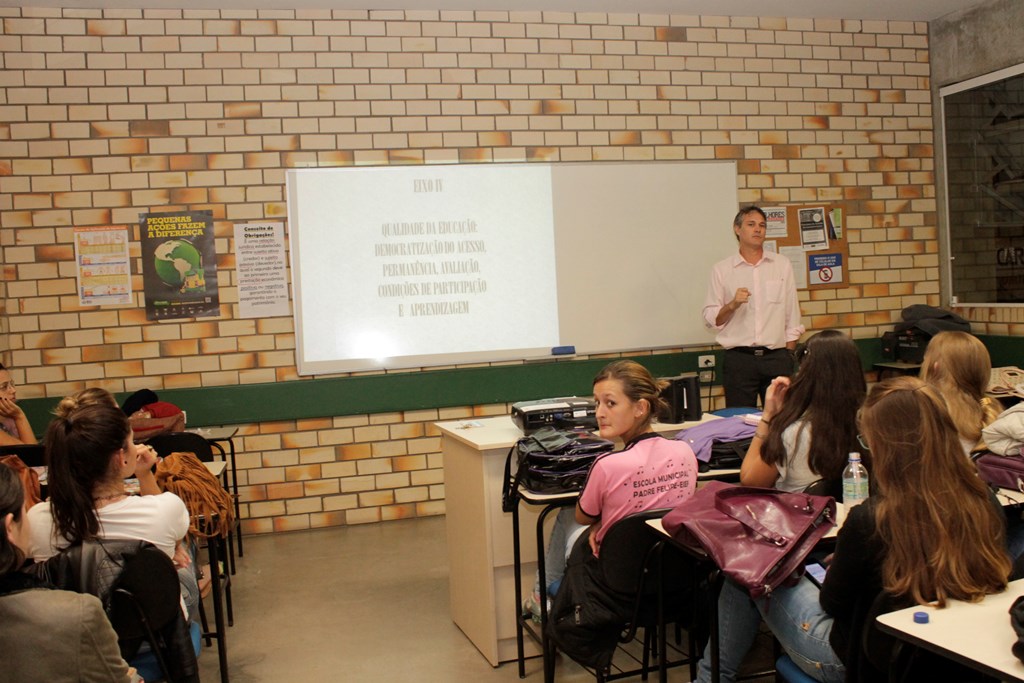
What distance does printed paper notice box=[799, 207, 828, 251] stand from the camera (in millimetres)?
6434

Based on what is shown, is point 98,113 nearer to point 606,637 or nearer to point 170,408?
point 170,408

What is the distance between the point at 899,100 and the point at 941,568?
5.52 metres

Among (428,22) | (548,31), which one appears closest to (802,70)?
(548,31)

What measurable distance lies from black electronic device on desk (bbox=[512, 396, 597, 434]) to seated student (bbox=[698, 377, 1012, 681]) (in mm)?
1529

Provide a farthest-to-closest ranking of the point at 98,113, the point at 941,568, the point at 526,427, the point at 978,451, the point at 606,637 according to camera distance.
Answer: the point at 98,113, the point at 526,427, the point at 978,451, the point at 606,637, the point at 941,568

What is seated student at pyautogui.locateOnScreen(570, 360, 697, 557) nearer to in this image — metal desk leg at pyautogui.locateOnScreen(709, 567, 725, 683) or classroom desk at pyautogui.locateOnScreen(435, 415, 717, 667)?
metal desk leg at pyautogui.locateOnScreen(709, 567, 725, 683)

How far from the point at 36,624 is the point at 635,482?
5.51 feet

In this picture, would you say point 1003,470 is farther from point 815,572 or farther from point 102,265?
point 102,265

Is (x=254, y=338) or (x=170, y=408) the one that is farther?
(x=254, y=338)

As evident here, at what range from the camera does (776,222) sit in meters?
6.38

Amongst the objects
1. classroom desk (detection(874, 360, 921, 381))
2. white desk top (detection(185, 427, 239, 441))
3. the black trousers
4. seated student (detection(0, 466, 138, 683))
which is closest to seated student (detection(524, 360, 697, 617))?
seated student (detection(0, 466, 138, 683))

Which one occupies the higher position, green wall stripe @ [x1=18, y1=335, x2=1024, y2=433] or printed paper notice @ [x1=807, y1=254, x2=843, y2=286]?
printed paper notice @ [x1=807, y1=254, x2=843, y2=286]

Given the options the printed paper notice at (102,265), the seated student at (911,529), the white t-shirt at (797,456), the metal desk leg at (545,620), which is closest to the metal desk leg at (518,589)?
the metal desk leg at (545,620)

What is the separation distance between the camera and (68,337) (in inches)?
214
